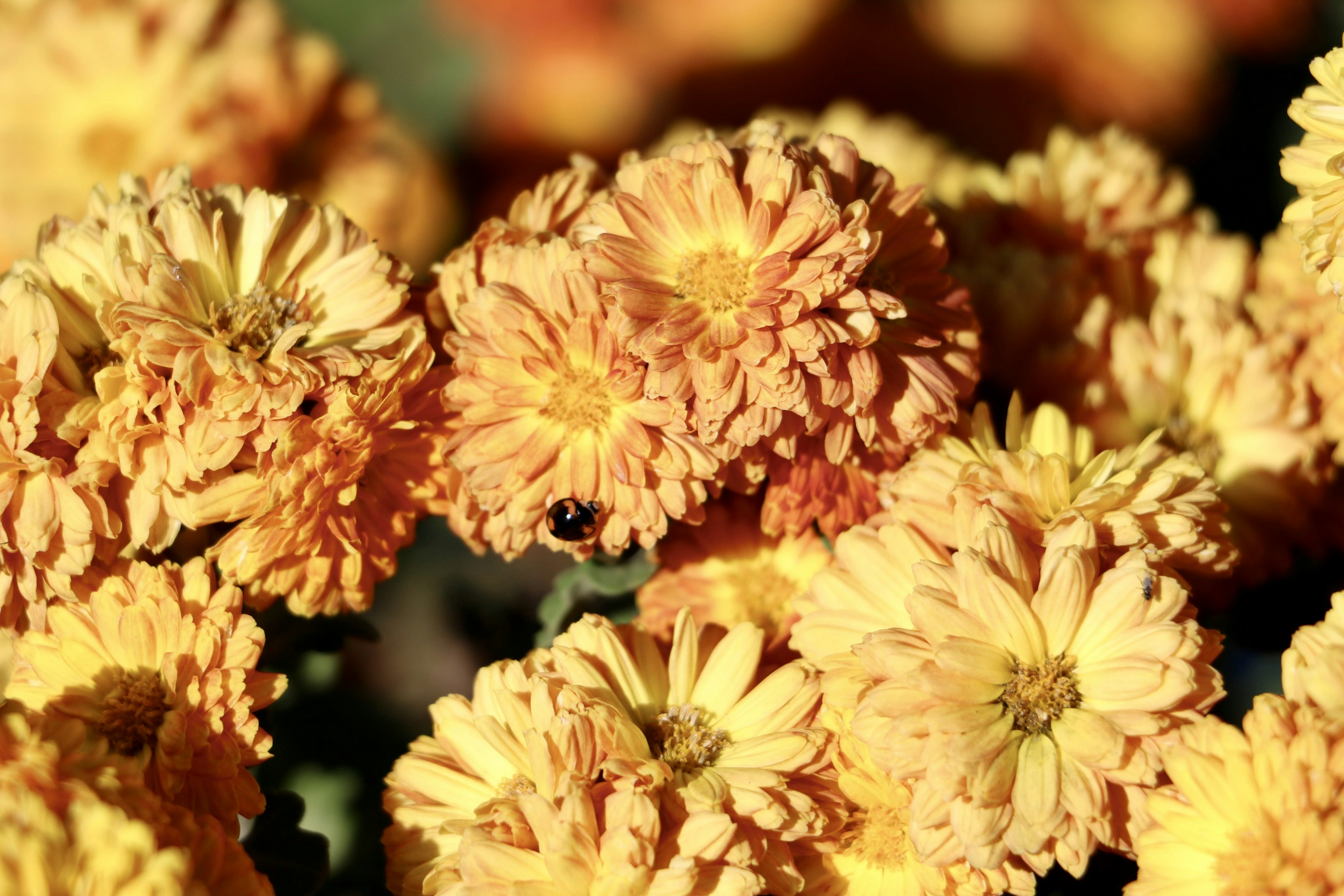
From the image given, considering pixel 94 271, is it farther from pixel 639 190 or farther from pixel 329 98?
pixel 329 98

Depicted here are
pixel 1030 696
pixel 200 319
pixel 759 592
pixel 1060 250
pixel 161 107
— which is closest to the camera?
pixel 1030 696

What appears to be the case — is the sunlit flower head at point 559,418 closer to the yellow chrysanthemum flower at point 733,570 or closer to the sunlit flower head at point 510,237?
the sunlit flower head at point 510,237

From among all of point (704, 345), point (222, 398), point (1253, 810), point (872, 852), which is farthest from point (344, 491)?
point (1253, 810)

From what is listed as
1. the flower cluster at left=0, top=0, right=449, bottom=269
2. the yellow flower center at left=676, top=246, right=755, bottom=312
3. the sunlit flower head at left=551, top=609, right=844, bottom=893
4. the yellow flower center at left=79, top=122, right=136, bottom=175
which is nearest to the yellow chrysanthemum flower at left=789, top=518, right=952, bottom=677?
the sunlit flower head at left=551, top=609, right=844, bottom=893

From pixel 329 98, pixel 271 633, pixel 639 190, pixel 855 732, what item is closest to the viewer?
pixel 855 732

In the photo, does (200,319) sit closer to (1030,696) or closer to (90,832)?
(90,832)

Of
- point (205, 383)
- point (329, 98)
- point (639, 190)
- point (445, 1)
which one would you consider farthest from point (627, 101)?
point (205, 383)

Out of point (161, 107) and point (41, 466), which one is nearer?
point (41, 466)

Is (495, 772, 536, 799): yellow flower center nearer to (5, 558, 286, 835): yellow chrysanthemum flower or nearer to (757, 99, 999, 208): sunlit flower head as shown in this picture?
(5, 558, 286, 835): yellow chrysanthemum flower
